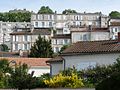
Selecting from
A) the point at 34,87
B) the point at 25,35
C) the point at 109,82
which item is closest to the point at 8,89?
the point at 34,87

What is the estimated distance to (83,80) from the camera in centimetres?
3800

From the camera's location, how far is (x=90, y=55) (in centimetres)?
4231

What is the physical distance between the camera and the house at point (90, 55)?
135 ft

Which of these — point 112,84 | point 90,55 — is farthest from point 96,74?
point 112,84

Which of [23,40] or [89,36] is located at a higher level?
[89,36]

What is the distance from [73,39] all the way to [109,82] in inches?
4608

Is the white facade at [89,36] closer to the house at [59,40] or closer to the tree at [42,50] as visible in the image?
the house at [59,40]

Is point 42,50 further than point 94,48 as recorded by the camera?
Yes

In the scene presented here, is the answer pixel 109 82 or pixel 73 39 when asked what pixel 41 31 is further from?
pixel 109 82

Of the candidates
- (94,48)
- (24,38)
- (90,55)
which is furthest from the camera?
(24,38)

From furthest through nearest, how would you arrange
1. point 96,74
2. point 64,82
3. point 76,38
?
point 76,38 → point 96,74 → point 64,82

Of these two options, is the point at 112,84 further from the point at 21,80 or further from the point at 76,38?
the point at 76,38

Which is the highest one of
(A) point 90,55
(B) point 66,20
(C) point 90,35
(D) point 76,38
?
(B) point 66,20

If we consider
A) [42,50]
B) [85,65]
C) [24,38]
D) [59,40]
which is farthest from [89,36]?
[85,65]
